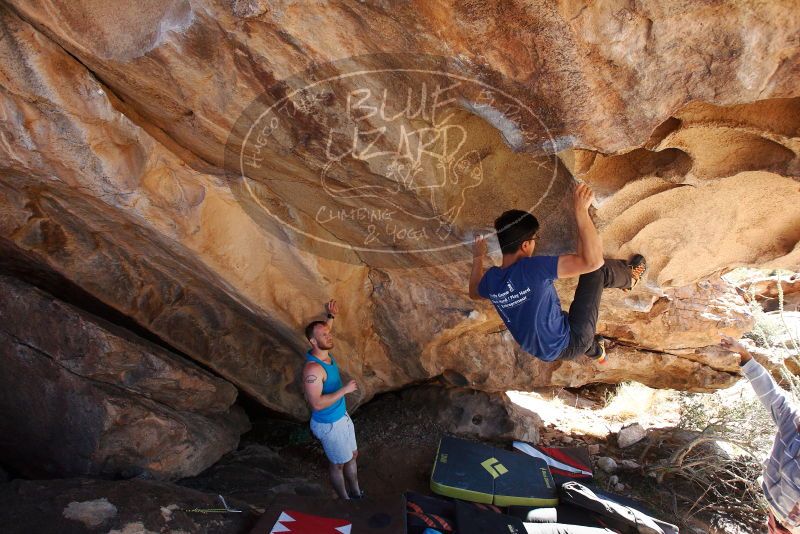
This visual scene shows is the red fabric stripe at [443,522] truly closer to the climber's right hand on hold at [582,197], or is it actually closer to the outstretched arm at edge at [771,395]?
the outstretched arm at edge at [771,395]

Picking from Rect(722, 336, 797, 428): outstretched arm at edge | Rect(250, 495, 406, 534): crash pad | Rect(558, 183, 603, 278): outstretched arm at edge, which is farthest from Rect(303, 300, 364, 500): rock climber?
Rect(722, 336, 797, 428): outstretched arm at edge

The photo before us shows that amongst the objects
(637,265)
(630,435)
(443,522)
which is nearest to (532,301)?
(637,265)

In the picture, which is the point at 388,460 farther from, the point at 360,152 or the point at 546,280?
the point at 360,152

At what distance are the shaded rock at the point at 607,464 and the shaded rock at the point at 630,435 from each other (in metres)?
0.42

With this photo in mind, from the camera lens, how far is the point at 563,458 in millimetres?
4930

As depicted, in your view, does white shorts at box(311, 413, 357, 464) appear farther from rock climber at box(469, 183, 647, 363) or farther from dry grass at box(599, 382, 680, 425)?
dry grass at box(599, 382, 680, 425)

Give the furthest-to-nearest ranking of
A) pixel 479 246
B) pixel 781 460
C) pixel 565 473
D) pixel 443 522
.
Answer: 1. pixel 565 473
2. pixel 443 522
3. pixel 479 246
4. pixel 781 460

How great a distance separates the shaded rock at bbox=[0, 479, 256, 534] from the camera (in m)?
2.68

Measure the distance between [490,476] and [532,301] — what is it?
217 cm

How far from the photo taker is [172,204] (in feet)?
10.2

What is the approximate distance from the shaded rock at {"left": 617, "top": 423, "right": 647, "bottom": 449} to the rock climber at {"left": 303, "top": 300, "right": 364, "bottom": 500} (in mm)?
3354

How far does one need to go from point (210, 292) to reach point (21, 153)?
1499 mm

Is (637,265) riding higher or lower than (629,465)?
higher

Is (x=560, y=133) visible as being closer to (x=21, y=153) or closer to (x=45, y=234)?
(x=21, y=153)
